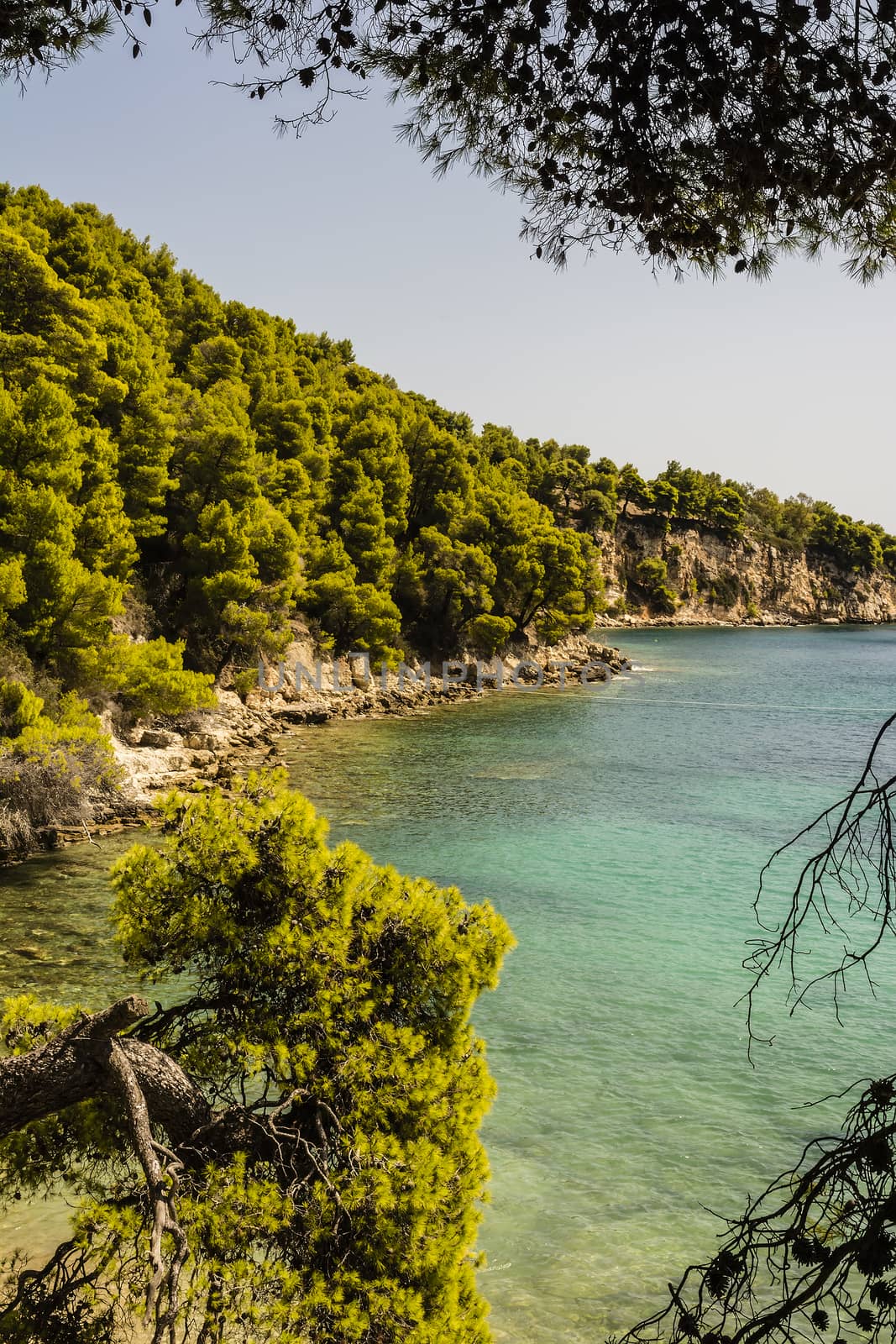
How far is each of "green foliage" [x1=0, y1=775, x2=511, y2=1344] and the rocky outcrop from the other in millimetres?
95222

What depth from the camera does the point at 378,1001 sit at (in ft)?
21.5

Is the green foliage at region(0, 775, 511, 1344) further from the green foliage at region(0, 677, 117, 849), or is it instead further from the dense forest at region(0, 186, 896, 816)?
the dense forest at region(0, 186, 896, 816)

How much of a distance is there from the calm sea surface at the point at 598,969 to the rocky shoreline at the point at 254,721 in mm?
1230

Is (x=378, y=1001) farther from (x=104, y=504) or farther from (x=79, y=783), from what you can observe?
(x=104, y=504)

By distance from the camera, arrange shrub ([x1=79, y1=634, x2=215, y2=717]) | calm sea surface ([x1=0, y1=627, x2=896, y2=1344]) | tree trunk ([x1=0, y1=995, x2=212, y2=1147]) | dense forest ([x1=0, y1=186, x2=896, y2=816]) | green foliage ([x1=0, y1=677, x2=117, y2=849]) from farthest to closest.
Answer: shrub ([x1=79, y1=634, x2=215, y2=717]) → dense forest ([x1=0, y1=186, x2=896, y2=816]) → green foliage ([x1=0, y1=677, x2=117, y2=849]) → calm sea surface ([x1=0, y1=627, x2=896, y2=1344]) → tree trunk ([x1=0, y1=995, x2=212, y2=1147])

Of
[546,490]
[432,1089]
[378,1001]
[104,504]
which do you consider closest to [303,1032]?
[378,1001]

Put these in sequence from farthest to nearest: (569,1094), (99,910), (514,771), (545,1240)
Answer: (514,771)
(99,910)
(569,1094)
(545,1240)

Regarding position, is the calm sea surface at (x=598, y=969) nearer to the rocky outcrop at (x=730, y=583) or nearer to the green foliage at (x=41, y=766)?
the green foliage at (x=41, y=766)

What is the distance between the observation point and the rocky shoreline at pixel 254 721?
21688 millimetres

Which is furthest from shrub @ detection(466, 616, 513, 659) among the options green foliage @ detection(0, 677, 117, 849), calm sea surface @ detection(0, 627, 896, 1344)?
green foliage @ detection(0, 677, 117, 849)

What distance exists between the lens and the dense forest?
77.2 feet

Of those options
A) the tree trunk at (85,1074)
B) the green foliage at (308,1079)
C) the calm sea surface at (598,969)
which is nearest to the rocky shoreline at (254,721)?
the calm sea surface at (598,969)

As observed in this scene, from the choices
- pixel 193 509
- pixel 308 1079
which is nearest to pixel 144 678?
pixel 193 509

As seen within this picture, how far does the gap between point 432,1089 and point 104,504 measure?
24707 mm
